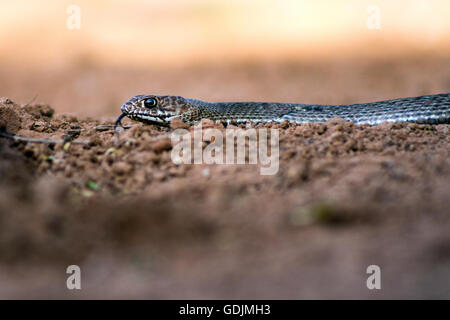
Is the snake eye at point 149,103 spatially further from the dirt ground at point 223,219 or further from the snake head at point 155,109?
the dirt ground at point 223,219

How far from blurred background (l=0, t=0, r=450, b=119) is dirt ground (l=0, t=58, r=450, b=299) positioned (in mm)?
7083

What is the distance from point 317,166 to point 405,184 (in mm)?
823

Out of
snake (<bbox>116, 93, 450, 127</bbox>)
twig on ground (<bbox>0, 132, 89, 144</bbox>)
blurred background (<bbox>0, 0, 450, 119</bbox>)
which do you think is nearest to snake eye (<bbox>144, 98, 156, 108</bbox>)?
snake (<bbox>116, 93, 450, 127</bbox>)

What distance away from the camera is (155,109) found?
7449 mm

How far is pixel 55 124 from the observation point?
22.7 ft

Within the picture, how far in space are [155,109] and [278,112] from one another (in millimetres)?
1908

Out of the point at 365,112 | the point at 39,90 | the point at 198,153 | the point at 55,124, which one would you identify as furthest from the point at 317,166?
the point at 39,90

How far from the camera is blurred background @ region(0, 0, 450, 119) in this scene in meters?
14.3

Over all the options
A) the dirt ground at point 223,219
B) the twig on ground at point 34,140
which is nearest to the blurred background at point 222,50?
the twig on ground at point 34,140

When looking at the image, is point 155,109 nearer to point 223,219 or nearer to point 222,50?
point 223,219

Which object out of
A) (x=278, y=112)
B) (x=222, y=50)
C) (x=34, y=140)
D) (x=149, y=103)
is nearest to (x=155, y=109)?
(x=149, y=103)

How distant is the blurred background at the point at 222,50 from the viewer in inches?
562

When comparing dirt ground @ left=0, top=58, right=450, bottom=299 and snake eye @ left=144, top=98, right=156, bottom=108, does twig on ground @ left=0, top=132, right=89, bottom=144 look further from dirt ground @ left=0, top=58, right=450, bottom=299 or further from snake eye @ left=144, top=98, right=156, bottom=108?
snake eye @ left=144, top=98, right=156, bottom=108
